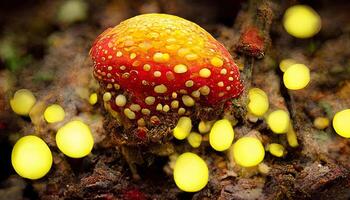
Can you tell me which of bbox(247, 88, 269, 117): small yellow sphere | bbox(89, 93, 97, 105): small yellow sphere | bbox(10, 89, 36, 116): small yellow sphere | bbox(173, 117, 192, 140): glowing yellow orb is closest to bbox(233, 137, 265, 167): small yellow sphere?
bbox(247, 88, 269, 117): small yellow sphere

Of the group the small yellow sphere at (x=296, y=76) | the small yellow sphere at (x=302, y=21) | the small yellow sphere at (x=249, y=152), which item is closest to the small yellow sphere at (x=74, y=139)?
the small yellow sphere at (x=249, y=152)

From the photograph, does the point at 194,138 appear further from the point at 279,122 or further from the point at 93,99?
the point at 93,99

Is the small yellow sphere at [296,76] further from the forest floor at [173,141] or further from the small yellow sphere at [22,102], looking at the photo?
the small yellow sphere at [22,102]

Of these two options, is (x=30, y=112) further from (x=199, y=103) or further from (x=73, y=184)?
(x=199, y=103)

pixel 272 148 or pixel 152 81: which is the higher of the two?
pixel 152 81

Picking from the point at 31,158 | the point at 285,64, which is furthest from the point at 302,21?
the point at 31,158

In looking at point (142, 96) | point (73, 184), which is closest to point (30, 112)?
point (73, 184)
